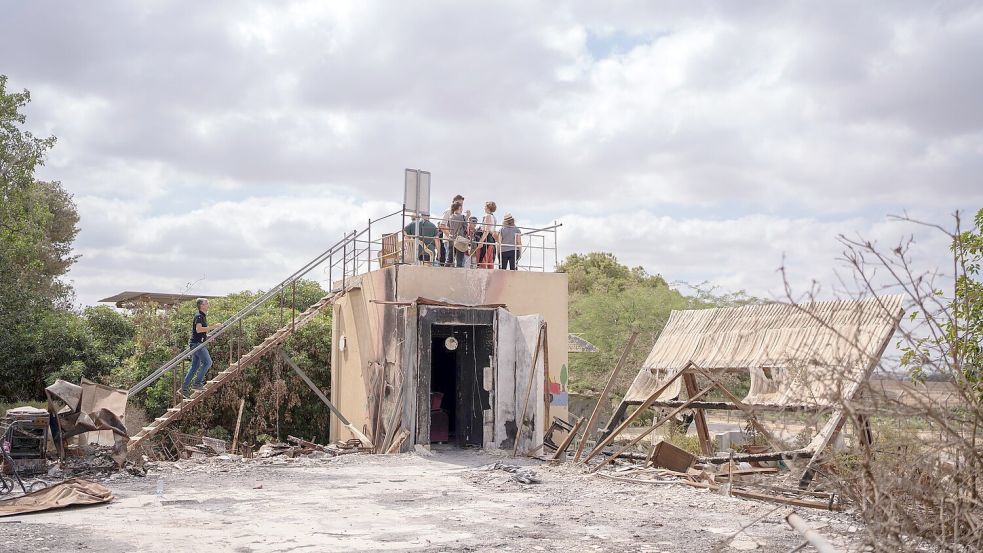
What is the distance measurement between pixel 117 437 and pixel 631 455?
26.5 feet

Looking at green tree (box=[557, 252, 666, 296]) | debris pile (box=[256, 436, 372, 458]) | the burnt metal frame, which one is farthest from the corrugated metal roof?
green tree (box=[557, 252, 666, 296])

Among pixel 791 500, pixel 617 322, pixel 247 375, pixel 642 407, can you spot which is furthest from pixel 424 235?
pixel 617 322

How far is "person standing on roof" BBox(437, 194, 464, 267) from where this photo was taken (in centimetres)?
1681

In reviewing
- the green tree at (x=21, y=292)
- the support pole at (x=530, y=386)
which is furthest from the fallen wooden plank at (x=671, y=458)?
the green tree at (x=21, y=292)

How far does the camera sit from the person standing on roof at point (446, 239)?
55.2 ft

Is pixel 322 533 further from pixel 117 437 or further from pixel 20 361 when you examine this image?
pixel 20 361

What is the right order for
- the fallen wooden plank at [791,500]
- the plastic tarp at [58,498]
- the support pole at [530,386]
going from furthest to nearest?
the support pole at [530,386] → the plastic tarp at [58,498] → the fallen wooden plank at [791,500]

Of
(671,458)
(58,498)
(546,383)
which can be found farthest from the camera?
(546,383)

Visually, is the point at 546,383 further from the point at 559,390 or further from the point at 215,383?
the point at 215,383

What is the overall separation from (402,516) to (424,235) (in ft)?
26.3

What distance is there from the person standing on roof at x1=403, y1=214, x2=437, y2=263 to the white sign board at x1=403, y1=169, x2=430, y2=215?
0.67 ft

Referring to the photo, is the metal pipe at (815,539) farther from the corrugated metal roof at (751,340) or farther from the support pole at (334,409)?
the support pole at (334,409)

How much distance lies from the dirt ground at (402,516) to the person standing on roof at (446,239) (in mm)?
4792

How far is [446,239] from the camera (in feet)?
54.8
